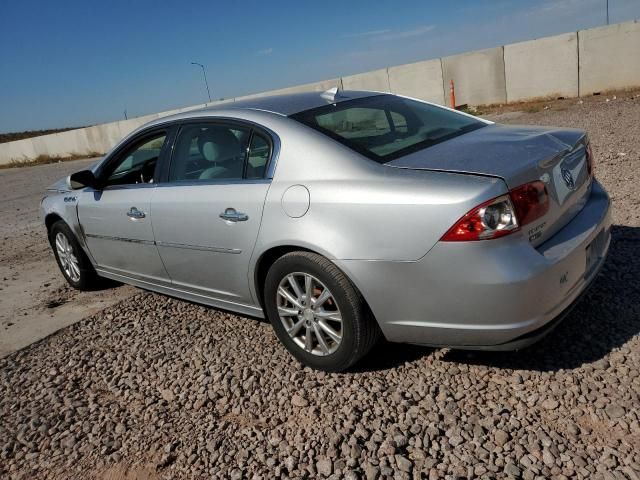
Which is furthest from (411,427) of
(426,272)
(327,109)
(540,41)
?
(540,41)

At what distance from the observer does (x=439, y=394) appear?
2.82 metres

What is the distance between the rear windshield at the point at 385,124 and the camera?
10.0 ft

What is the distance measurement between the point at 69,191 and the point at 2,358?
1.68 m

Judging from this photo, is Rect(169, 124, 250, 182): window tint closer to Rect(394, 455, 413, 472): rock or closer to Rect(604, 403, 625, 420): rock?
Rect(394, 455, 413, 472): rock

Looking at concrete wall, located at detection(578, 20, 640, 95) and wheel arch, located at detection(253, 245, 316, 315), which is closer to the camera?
wheel arch, located at detection(253, 245, 316, 315)

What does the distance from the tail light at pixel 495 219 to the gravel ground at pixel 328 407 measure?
0.89m

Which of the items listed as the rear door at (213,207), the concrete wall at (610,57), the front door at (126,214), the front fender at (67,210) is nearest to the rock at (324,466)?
the rear door at (213,207)

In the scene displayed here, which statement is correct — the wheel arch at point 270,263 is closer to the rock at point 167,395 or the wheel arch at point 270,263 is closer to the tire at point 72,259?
the rock at point 167,395

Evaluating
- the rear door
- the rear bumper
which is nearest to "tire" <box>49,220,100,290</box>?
the rear door

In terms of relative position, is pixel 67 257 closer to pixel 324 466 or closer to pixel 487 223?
pixel 324 466

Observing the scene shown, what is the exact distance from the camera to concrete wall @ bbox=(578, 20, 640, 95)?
17391 mm

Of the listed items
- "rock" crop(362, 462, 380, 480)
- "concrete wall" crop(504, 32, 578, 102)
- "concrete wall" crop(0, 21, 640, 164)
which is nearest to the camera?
"rock" crop(362, 462, 380, 480)

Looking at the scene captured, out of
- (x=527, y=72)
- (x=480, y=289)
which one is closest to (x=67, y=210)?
(x=480, y=289)

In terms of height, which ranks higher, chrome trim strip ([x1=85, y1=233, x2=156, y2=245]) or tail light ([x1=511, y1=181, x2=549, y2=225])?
tail light ([x1=511, y1=181, x2=549, y2=225])
